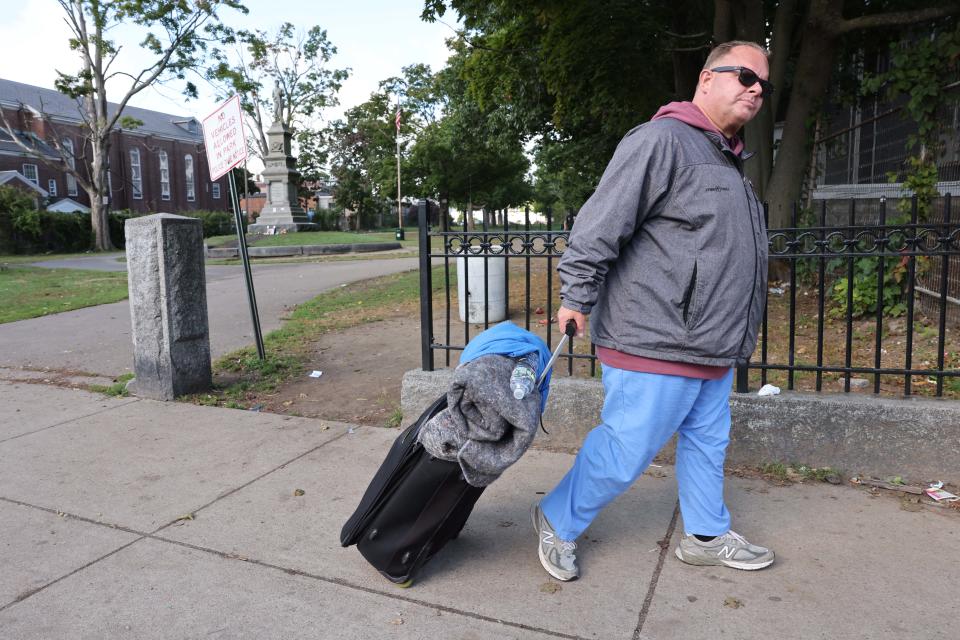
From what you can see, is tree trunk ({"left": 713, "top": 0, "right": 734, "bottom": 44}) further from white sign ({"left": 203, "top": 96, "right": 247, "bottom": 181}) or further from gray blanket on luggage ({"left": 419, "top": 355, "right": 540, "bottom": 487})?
gray blanket on luggage ({"left": 419, "top": 355, "right": 540, "bottom": 487})

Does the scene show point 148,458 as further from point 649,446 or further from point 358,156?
point 358,156

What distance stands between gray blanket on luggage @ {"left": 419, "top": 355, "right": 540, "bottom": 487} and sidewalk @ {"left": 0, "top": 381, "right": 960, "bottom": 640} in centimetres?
58

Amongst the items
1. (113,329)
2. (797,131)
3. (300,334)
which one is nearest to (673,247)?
(300,334)

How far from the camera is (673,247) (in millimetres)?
2588

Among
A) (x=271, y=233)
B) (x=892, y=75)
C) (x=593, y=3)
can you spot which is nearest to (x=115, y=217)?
(x=271, y=233)

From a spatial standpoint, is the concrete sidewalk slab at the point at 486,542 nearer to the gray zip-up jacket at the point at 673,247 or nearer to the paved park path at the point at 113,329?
the gray zip-up jacket at the point at 673,247

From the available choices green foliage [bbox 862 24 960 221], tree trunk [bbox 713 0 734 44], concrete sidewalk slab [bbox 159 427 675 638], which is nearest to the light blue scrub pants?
concrete sidewalk slab [bbox 159 427 675 638]

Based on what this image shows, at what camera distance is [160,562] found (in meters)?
3.00

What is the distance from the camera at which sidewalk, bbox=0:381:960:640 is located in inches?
99.8

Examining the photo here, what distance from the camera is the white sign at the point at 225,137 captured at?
6.16m

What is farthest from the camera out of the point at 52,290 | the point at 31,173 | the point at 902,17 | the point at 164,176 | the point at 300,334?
the point at 164,176

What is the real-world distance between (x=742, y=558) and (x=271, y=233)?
32337 mm

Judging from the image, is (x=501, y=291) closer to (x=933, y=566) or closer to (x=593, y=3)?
(x=593, y=3)

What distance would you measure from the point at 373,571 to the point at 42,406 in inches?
146
